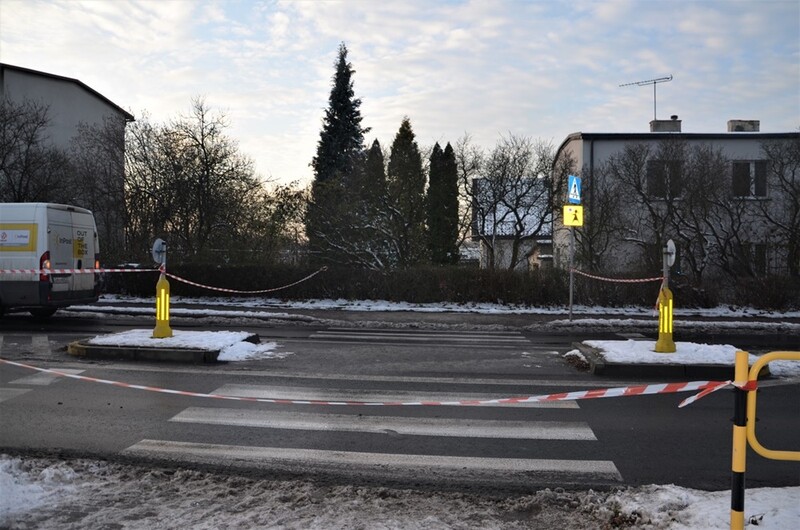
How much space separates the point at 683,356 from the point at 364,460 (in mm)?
6640

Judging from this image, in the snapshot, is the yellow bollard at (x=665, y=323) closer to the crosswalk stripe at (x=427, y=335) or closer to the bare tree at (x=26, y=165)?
the crosswalk stripe at (x=427, y=335)

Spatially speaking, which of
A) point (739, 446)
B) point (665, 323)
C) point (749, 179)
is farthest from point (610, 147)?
point (739, 446)

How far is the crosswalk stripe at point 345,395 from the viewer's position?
790 cm

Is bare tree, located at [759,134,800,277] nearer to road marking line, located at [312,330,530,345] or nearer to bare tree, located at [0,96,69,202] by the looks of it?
road marking line, located at [312,330,530,345]

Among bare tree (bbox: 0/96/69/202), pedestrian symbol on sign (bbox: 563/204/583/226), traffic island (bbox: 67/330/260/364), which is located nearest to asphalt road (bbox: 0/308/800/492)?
traffic island (bbox: 67/330/260/364)

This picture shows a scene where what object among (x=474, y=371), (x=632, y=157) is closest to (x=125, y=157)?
(x=632, y=157)

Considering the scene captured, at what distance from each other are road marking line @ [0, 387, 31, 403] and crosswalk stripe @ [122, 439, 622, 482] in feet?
9.55

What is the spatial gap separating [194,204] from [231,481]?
22.1m

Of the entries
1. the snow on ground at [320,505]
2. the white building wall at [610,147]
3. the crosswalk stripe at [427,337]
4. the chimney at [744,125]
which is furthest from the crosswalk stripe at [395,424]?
the chimney at [744,125]

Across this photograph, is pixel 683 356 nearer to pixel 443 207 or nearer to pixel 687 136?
pixel 443 207

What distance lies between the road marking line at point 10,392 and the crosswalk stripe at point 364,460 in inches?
115

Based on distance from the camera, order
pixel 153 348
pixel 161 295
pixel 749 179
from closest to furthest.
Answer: pixel 153 348, pixel 161 295, pixel 749 179

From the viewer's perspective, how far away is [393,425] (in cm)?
676

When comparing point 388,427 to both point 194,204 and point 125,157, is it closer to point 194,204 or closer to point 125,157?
point 194,204
